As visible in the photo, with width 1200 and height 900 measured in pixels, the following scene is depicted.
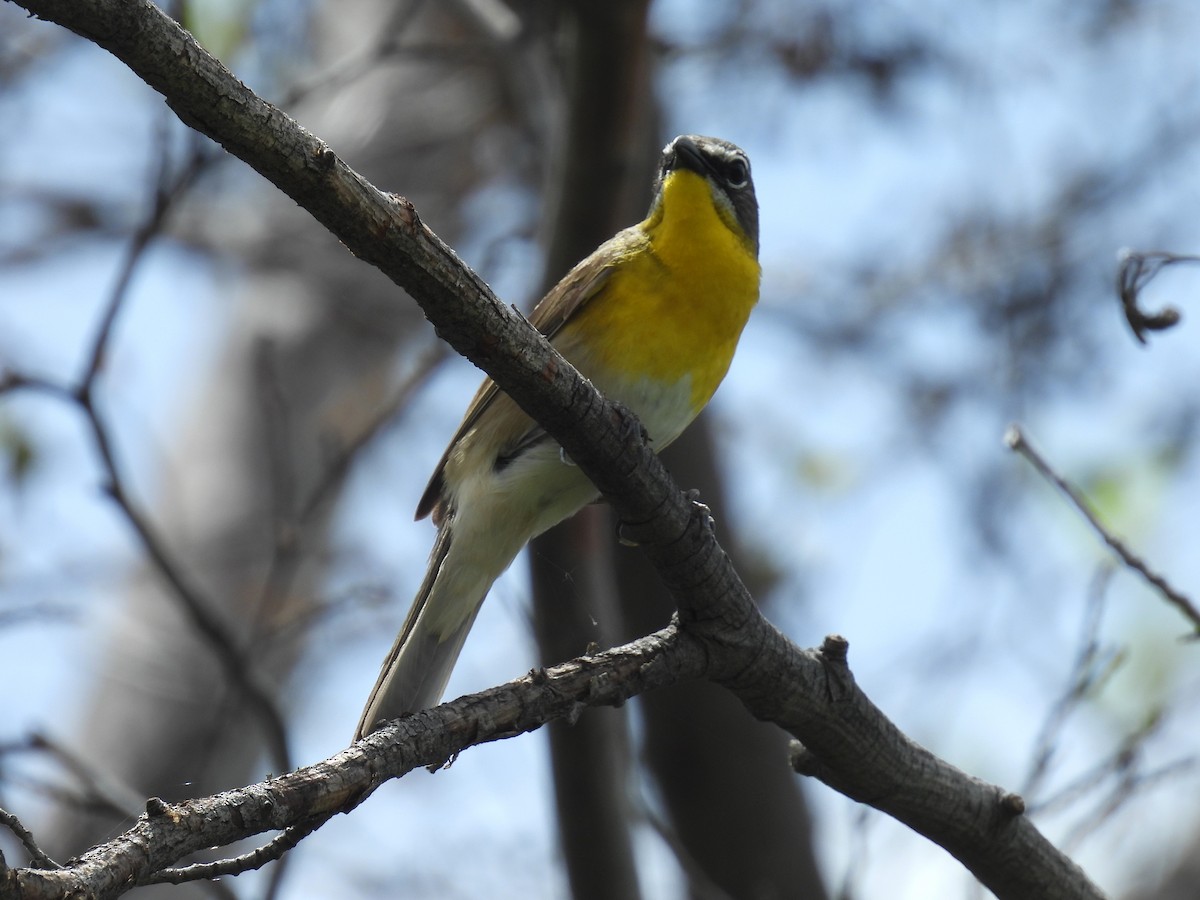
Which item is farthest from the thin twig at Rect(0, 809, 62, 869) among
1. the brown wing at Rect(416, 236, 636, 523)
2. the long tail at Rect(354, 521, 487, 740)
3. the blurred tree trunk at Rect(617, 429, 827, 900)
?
the blurred tree trunk at Rect(617, 429, 827, 900)

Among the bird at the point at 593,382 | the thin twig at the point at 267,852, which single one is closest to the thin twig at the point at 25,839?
the thin twig at the point at 267,852

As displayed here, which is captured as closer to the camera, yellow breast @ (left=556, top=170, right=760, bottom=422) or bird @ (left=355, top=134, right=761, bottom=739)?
bird @ (left=355, top=134, right=761, bottom=739)

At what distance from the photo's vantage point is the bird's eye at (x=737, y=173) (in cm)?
536

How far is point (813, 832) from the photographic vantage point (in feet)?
A: 22.6

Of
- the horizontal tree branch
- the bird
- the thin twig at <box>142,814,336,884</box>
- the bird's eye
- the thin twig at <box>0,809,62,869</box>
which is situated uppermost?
the bird's eye

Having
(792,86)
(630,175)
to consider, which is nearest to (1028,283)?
(792,86)

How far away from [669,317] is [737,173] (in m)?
1.17

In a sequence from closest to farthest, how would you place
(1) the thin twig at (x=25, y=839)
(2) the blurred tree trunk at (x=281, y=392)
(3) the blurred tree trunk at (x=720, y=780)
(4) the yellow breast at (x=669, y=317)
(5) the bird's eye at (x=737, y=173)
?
(1) the thin twig at (x=25, y=839) → (4) the yellow breast at (x=669, y=317) → (5) the bird's eye at (x=737, y=173) → (3) the blurred tree trunk at (x=720, y=780) → (2) the blurred tree trunk at (x=281, y=392)

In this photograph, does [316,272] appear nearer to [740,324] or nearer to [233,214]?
[233,214]

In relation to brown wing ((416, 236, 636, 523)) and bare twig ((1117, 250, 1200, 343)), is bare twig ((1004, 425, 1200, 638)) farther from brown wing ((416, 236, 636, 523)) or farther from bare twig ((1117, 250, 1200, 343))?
brown wing ((416, 236, 636, 523))

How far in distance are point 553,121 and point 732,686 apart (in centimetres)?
398

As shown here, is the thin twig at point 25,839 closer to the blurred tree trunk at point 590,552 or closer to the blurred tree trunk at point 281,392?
the blurred tree trunk at point 590,552

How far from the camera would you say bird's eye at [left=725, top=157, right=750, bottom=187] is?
17.6 ft

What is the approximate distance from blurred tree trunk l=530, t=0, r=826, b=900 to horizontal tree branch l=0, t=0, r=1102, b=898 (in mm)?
1487
